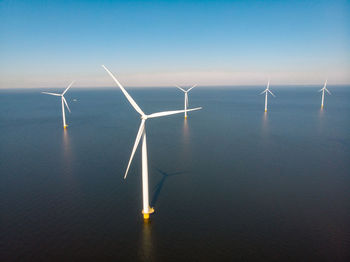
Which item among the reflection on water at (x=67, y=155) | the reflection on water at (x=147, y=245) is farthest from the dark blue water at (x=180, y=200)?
the reflection on water at (x=67, y=155)

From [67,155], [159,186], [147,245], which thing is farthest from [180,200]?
[67,155]

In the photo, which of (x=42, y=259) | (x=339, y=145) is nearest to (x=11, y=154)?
(x=42, y=259)

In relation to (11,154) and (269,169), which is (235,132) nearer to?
(269,169)

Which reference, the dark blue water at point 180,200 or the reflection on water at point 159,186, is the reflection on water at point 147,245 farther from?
the reflection on water at point 159,186

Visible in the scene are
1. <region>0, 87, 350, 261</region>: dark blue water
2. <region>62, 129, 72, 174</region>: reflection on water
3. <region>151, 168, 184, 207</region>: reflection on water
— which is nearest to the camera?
<region>0, 87, 350, 261</region>: dark blue water

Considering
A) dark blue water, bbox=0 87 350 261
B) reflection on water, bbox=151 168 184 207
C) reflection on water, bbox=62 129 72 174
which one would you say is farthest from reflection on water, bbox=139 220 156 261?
reflection on water, bbox=62 129 72 174

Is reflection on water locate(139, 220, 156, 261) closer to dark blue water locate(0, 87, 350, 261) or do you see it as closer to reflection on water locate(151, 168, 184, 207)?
dark blue water locate(0, 87, 350, 261)
